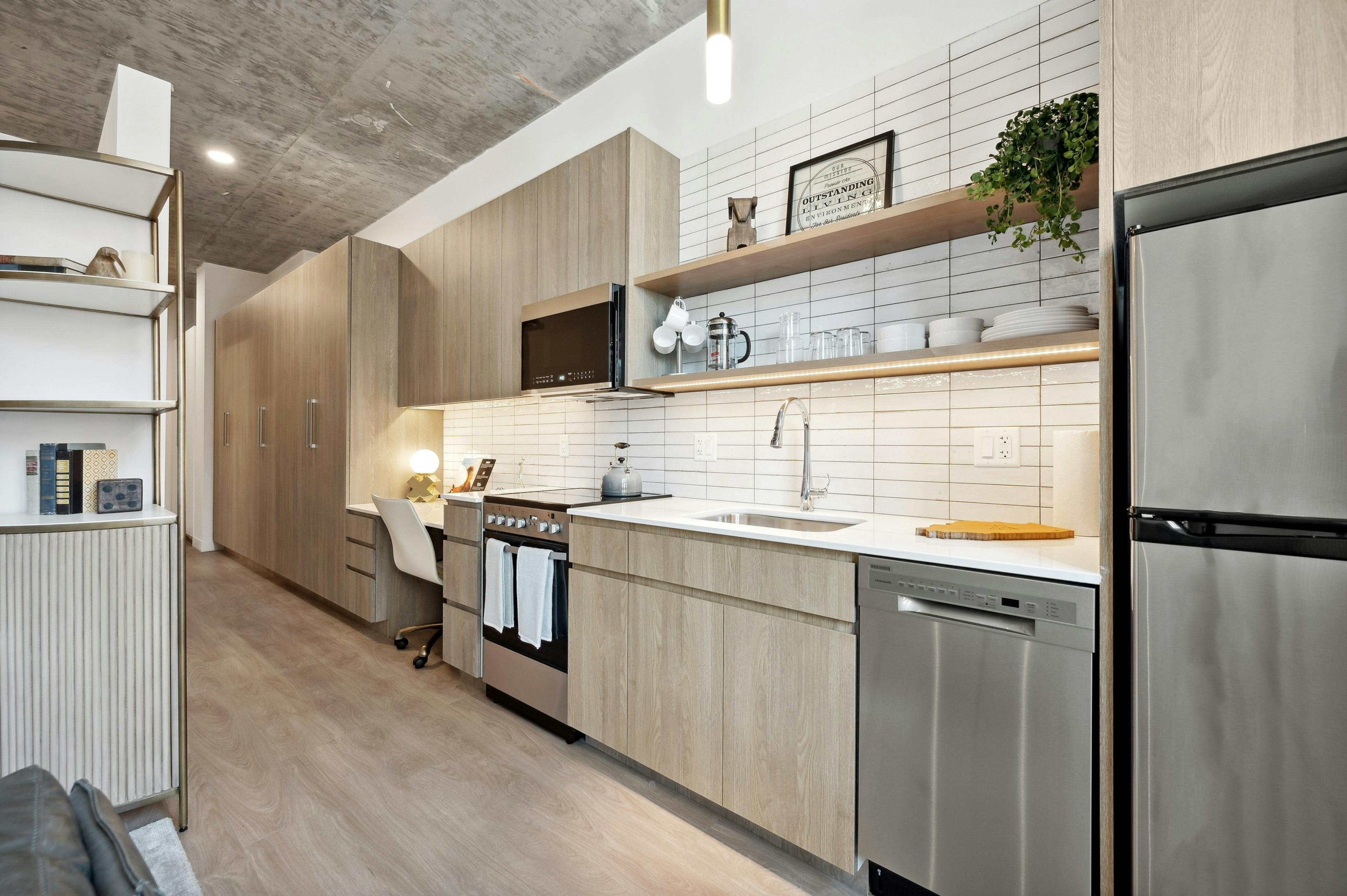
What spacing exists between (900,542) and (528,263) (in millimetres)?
2194

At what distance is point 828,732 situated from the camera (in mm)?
1565

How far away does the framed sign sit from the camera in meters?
2.09

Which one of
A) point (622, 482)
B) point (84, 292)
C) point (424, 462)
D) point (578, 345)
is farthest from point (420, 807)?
point (424, 462)

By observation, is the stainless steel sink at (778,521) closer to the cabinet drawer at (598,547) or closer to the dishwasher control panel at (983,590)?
the cabinet drawer at (598,547)

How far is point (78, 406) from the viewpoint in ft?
5.66

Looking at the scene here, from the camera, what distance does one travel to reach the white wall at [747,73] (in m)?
2.05

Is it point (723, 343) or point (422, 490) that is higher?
point (723, 343)

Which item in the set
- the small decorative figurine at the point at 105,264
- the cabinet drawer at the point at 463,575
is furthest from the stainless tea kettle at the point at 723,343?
the small decorative figurine at the point at 105,264

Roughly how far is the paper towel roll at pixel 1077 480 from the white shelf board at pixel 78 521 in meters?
2.51

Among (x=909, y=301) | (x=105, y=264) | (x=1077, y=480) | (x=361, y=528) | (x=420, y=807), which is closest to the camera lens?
(x=1077, y=480)

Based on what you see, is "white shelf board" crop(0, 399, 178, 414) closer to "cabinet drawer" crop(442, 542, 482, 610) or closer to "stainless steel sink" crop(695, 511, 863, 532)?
"cabinet drawer" crop(442, 542, 482, 610)

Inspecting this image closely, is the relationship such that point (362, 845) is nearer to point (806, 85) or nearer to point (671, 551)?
point (671, 551)

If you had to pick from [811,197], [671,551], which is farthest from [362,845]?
[811,197]

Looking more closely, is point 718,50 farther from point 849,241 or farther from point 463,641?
point 463,641
